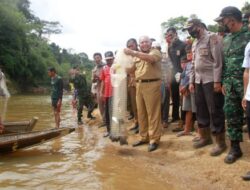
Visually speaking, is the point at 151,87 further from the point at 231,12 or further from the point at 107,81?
the point at 231,12

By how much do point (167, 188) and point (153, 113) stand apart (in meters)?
2.22

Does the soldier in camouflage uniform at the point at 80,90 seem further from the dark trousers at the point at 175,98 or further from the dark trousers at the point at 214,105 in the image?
the dark trousers at the point at 214,105

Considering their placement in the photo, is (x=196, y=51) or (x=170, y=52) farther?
(x=170, y=52)

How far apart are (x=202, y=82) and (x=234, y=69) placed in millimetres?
862

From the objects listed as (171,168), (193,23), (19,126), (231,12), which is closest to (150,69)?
(193,23)

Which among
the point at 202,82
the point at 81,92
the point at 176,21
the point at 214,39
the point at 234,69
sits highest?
the point at 176,21

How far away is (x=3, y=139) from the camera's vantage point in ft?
23.2

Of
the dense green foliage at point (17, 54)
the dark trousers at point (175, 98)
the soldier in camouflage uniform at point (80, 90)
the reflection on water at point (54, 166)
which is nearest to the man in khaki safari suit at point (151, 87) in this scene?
the reflection on water at point (54, 166)

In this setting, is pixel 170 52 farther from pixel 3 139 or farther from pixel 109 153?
pixel 3 139

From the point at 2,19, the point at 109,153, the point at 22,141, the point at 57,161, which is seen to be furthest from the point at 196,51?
the point at 2,19

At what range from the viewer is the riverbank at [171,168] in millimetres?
5109

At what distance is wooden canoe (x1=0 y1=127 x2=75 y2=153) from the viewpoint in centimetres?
707

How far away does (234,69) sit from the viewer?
209 inches

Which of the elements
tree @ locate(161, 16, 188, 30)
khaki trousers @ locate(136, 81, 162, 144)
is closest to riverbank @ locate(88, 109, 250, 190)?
khaki trousers @ locate(136, 81, 162, 144)
